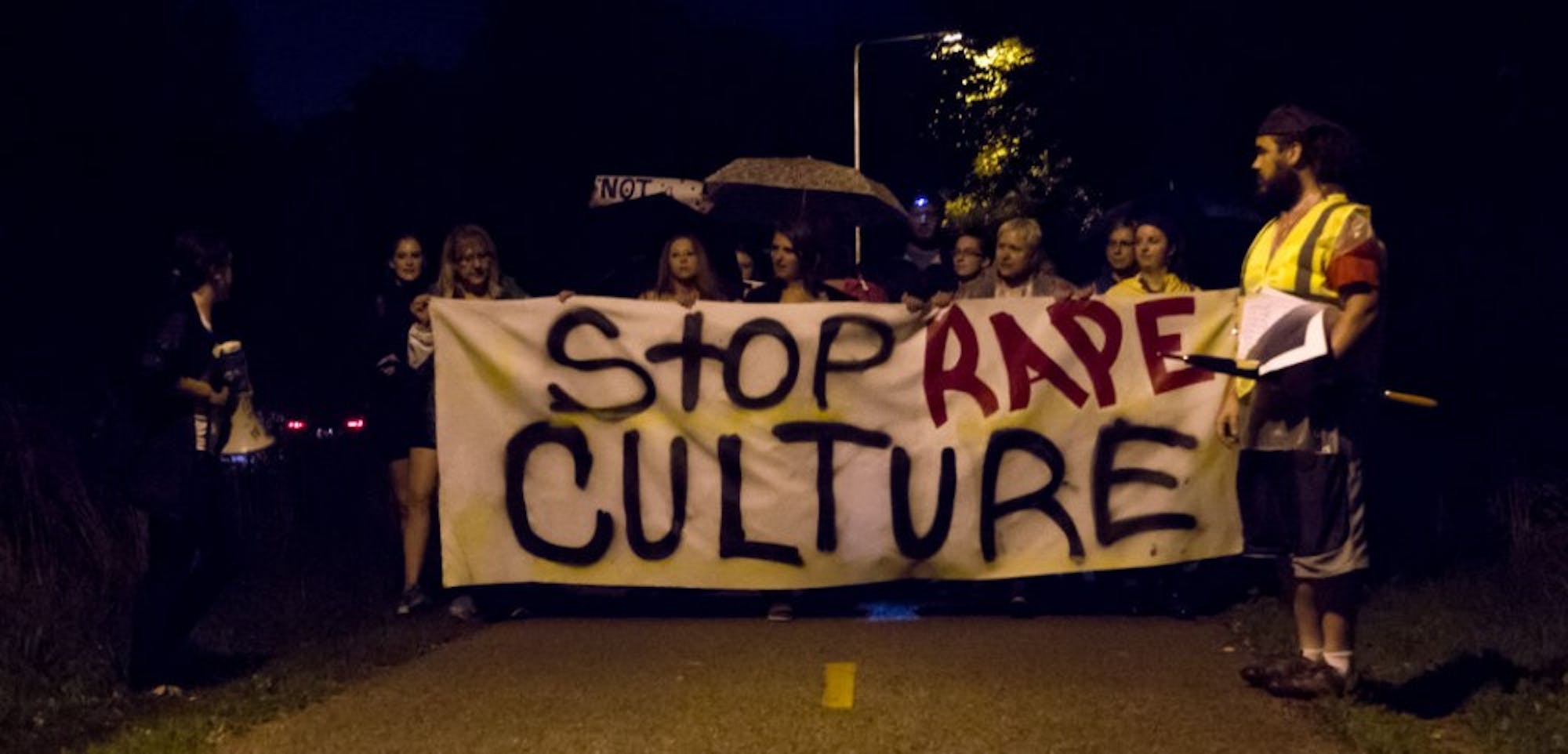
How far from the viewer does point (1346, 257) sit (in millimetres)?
6664

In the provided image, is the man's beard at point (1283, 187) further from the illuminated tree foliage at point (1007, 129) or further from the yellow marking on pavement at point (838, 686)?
the illuminated tree foliage at point (1007, 129)

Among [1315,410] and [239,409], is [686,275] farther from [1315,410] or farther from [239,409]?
[1315,410]

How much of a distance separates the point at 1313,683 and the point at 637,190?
13.4 m

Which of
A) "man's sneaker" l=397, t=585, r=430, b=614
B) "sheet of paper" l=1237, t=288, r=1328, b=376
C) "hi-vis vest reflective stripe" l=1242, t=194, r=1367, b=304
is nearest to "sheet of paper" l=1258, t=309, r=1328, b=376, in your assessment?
"sheet of paper" l=1237, t=288, r=1328, b=376

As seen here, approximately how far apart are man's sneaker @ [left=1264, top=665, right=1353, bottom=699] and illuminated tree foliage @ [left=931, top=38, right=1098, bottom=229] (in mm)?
8889

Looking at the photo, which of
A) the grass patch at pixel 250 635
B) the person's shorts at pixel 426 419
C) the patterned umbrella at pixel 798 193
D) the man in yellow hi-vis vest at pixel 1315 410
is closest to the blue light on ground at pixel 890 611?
the grass patch at pixel 250 635

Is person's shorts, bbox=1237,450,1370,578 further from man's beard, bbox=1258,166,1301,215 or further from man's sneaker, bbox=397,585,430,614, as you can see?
man's sneaker, bbox=397,585,430,614

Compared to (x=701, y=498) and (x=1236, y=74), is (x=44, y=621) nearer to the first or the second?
(x=701, y=498)

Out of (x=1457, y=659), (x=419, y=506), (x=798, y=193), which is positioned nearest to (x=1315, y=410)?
(x=1457, y=659)

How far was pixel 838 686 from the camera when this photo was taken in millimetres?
7367

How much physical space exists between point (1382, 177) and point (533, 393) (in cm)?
441

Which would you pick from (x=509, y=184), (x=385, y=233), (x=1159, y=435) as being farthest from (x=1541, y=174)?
(x=509, y=184)

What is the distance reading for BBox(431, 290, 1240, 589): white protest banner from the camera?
9117 mm

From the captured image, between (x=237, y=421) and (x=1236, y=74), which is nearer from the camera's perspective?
(x=237, y=421)
